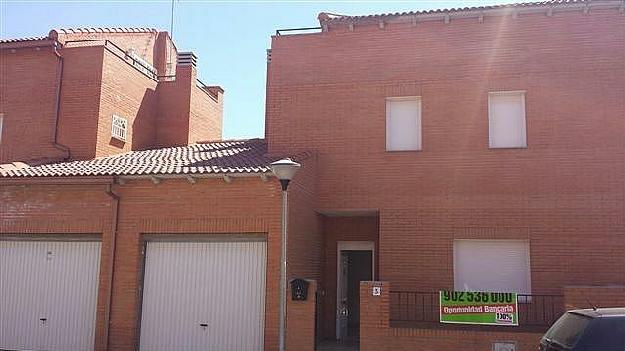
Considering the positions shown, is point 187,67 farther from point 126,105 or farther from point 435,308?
point 435,308

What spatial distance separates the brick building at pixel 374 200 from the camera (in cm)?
1246

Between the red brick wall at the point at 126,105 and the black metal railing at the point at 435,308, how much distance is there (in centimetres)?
860

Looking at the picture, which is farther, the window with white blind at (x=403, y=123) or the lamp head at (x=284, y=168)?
the window with white blind at (x=403, y=123)

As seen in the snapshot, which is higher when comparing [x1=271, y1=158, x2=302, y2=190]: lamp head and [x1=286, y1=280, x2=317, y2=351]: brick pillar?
[x1=271, y1=158, x2=302, y2=190]: lamp head

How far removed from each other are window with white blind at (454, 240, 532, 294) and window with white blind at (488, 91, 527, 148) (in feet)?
7.40

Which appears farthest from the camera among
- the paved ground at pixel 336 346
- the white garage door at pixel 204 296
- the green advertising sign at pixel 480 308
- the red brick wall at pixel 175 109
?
the red brick wall at pixel 175 109

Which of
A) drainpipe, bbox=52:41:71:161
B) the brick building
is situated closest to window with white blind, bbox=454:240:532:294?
the brick building

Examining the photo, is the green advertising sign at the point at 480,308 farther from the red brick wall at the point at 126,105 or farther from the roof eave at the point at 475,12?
the red brick wall at the point at 126,105

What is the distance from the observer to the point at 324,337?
15320 mm

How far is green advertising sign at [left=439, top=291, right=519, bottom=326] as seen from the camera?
11461 millimetres

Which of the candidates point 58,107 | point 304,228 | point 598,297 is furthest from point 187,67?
point 598,297

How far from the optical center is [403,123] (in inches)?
579

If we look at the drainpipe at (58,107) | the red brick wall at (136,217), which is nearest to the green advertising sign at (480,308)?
the red brick wall at (136,217)

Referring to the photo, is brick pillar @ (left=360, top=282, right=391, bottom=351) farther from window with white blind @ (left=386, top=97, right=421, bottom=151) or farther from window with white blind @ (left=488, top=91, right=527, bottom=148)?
window with white blind @ (left=488, top=91, right=527, bottom=148)
